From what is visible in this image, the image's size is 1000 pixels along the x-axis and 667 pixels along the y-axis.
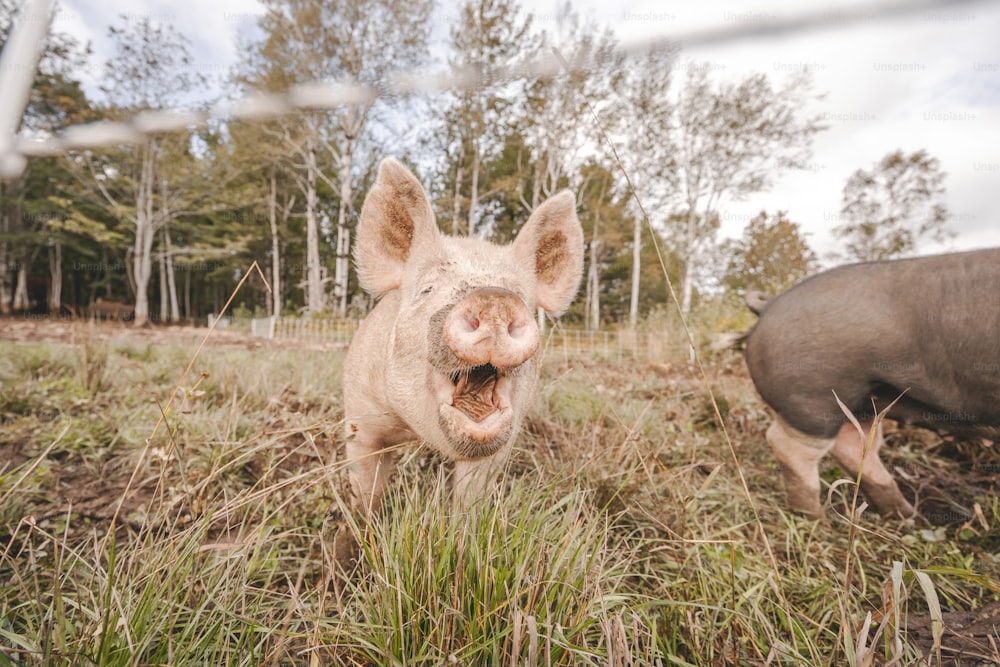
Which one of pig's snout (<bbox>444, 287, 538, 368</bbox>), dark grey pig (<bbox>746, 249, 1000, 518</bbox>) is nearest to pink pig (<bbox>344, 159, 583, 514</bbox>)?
pig's snout (<bbox>444, 287, 538, 368</bbox>)

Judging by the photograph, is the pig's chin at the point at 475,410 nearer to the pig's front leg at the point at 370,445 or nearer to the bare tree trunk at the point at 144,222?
the pig's front leg at the point at 370,445

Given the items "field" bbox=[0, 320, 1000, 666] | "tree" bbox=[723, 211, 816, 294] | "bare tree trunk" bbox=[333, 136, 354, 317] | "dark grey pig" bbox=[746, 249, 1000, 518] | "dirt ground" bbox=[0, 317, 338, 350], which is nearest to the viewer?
"field" bbox=[0, 320, 1000, 666]

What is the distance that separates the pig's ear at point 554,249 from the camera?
6.99 feet

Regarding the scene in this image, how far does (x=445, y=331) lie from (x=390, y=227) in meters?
1.03

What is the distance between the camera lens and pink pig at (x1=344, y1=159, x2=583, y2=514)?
141 centimetres

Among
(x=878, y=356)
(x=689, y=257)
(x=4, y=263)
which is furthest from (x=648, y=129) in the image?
(x=4, y=263)

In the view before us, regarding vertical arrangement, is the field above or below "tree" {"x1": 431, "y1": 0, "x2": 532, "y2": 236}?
below

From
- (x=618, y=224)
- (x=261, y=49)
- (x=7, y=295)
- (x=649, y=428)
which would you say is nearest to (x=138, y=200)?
(x=7, y=295)

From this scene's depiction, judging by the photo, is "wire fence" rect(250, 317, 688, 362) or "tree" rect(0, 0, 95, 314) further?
"tree" rect(0, 0, 95, 314)

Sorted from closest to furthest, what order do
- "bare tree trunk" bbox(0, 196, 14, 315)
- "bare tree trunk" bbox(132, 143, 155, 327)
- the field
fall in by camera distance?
the field < "bare tree trunk" bbox(0, 196, 14, 315) < "bare tree trunk" bbox(132, 143, 155, 327)

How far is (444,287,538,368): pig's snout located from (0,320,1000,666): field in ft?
1.43

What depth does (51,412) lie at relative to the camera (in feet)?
10.2

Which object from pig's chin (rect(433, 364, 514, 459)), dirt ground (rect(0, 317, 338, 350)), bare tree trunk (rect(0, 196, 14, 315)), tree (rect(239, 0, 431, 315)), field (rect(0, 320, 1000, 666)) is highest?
tree (rect(239, 0, 431, 315))

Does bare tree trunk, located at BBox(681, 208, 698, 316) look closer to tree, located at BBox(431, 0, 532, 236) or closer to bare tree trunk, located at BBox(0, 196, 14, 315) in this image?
tree, located at BBox(431, 0, 532, 236)
